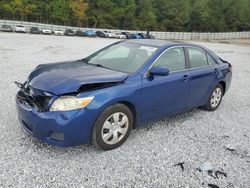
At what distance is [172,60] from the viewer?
4.54m

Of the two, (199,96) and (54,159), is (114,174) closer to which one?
(54,159)

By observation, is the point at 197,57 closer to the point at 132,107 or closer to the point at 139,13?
the point at 132,107

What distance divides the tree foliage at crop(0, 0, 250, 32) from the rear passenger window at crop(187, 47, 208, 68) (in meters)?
50.5

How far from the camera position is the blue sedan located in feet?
10.9

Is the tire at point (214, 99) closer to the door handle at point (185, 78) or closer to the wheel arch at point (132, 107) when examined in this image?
the door handle at point (185, 78)

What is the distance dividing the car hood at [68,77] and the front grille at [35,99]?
72 mm

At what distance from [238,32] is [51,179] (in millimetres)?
80317

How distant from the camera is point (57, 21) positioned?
54156 mm

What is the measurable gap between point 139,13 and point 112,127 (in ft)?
206

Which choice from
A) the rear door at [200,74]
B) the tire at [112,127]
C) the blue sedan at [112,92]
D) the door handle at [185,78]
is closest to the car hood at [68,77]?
the blue sedan at [112,92]

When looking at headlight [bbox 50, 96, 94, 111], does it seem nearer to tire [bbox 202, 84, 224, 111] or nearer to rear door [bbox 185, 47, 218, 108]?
rear door [bbox 185, 47, 218, 108]

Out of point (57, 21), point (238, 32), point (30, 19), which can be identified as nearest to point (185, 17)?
point (238, 32)

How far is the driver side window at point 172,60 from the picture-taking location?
14.1 ft

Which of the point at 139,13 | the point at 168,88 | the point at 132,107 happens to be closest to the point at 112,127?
the point at 132,107
